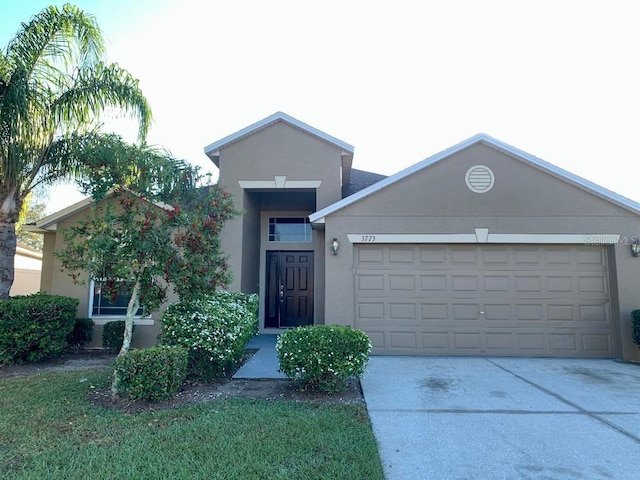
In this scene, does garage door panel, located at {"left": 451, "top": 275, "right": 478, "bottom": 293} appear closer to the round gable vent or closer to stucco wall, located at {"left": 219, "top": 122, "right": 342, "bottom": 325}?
the round gable vent

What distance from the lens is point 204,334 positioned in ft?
20.8

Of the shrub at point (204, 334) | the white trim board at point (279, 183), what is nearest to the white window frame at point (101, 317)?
the shrub at point (204, 334)

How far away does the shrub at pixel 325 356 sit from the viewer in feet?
18.7

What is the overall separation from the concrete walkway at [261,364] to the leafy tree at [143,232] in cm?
176

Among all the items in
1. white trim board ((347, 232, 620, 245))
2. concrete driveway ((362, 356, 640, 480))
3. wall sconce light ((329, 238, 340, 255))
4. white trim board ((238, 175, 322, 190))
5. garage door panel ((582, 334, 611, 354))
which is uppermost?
white trim board ((238, 175, 322, 190))

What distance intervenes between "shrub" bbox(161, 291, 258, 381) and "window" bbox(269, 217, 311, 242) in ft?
18.2

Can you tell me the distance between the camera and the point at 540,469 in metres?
3.65

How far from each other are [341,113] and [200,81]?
189 inches

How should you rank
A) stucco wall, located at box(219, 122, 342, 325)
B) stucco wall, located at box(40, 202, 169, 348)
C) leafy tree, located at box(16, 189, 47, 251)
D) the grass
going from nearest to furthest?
1. the grass
2. leafy tree, located at box(16, 189, 47, 251)
3. stucco wall, located at box(40, 202, 169, 348)
4. stucco wall, located at box(219, 122, 342, 325)

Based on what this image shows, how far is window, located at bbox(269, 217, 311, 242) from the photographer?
12.2 meters

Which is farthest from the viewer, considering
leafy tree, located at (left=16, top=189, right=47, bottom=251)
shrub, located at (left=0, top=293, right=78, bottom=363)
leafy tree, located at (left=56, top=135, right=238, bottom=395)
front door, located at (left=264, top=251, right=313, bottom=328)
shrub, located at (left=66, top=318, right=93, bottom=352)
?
front door, located at (left=264, top=251, right=313, bottom=328)

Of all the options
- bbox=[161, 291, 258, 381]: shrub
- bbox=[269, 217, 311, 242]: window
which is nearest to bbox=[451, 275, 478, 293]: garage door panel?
bbox=[161, 291, 258, 381]: shrub

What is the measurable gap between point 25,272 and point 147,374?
19.1 metres

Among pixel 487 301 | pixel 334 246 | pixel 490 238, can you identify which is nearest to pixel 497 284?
pixel 487 301
